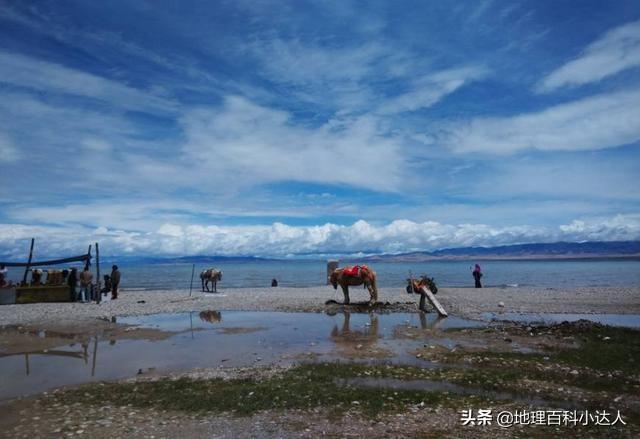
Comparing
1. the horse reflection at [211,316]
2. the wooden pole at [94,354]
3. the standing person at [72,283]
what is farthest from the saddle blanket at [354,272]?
the standing person at [72,283]

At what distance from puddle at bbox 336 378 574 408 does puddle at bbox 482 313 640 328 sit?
39.9 feet

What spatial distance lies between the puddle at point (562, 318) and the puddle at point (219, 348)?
260cm

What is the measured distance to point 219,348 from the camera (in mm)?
16562

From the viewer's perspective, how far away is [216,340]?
1820cm

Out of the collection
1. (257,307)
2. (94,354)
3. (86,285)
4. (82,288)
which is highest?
(86,285)

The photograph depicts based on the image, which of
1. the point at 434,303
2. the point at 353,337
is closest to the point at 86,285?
the point at 353,337

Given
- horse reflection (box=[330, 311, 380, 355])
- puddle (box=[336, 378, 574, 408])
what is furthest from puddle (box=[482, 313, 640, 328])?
puddle (box=[336, 378, 574, 408])

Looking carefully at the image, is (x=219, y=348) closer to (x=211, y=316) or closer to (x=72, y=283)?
(x=211, y=316)

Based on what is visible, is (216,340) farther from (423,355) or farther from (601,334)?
(601,334)

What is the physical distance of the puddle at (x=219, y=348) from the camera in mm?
13241

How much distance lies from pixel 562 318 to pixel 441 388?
16.1 metres

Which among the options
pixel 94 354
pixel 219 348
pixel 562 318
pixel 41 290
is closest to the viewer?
pixel 94 354

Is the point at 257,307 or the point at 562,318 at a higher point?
the point at 257,307

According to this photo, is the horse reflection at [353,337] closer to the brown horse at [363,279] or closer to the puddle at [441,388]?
the puddle at [441,388]
